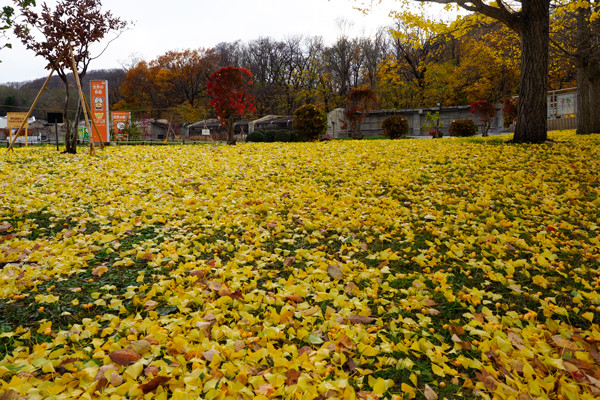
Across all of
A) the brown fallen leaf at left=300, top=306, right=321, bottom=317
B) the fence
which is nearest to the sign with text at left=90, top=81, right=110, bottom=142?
the brown fallen leaf at left=300, top=306, right=321, bottom=317

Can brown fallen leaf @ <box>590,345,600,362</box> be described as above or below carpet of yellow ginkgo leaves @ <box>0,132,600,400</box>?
below

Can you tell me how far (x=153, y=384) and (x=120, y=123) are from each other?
21439 mm

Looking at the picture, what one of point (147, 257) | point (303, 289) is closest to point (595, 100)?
point (303, 289)

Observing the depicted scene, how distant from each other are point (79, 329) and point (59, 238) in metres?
2.16

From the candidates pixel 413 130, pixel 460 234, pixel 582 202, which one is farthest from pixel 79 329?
pixel 413 130

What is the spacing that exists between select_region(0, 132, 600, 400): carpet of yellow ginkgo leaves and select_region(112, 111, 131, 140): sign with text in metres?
14.4

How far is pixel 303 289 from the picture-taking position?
3.10 meters

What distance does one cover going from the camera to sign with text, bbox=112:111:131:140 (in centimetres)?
1956

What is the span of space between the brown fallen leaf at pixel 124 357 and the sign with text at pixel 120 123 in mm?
19934

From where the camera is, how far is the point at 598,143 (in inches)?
382

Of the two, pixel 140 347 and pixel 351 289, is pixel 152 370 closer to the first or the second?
pixel 140 347

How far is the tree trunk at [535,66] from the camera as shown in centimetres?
952

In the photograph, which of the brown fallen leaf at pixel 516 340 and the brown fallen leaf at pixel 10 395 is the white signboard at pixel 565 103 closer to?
the brown fallen leaf at pixel 516 340

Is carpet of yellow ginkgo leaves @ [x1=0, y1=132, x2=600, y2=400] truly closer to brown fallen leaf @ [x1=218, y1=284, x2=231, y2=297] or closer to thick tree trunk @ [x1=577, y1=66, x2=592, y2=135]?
brown fallen leaf @ [x1=218, y1=284, x2=231, y2=297]
